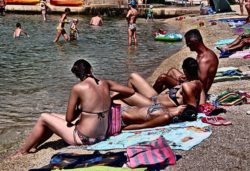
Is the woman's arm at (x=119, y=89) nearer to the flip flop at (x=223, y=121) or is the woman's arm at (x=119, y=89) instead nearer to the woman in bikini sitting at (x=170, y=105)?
the woman in bikini sitting at (x=170, y=105)

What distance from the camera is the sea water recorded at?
9.71 metres

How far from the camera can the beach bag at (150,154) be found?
538 cm

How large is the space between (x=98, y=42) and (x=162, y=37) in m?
2.79

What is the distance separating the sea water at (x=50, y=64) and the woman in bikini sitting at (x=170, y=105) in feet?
6.45

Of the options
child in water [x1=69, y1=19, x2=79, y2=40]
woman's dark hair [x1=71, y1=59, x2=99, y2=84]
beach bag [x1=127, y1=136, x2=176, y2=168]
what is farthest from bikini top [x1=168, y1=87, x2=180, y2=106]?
child in water [x1=69, y1=19, x2=79, y2=40]

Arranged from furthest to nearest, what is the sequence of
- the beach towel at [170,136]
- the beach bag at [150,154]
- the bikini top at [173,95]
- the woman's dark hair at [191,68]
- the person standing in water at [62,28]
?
1. the person standing in water at [62,28]
2. the bikini top at [173,95]
3. the woman's dark hair at [191,68]
4. the beach towel at [170,136]
5. the beach bag at [150,154]

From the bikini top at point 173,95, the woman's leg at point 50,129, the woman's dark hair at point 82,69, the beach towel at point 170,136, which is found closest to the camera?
the beach towel at point 170,136

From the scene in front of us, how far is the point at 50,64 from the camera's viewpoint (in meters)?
15.3

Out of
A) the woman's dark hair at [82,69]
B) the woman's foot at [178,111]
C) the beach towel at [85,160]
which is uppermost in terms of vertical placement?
the woman's dark hair at [82,69]

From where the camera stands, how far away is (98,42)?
67.8ft

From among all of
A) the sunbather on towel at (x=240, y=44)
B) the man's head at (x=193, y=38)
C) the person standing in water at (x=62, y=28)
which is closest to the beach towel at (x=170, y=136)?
the man's head at (x=193, y=38)

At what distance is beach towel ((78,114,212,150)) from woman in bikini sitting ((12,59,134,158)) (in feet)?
0.56

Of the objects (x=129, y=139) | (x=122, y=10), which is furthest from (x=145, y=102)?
(x=122, y=10)

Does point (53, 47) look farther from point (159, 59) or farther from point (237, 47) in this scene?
point (237, 47)
